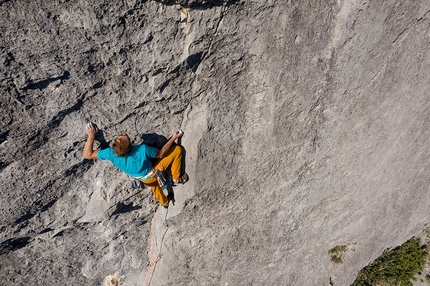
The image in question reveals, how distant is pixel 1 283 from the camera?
324cm

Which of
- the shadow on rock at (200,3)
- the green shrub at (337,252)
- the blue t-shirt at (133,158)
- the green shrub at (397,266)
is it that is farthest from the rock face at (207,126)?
the green shrub at (397,266)

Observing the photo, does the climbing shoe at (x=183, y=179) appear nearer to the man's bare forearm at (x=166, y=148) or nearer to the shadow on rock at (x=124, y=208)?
the man's bare forearm at (x=166, y=148)

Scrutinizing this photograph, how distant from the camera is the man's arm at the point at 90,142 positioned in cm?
264

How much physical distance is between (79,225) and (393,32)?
3.45 metres

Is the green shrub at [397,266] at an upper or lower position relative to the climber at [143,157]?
lower

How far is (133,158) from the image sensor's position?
2826 mm

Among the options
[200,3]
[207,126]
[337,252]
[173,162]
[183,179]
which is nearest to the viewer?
[200,3]

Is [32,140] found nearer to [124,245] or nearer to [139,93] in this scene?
[139,93]

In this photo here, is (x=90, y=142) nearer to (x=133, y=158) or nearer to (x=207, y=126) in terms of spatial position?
(x=133, y=158)

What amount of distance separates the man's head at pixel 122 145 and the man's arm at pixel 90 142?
0.18m

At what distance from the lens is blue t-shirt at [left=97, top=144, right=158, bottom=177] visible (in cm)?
275

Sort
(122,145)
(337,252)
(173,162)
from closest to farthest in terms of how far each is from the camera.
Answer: (122,145), (173,162), (337,252)

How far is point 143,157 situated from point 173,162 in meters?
0.34

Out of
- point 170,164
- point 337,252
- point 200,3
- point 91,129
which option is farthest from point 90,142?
point 337,252
